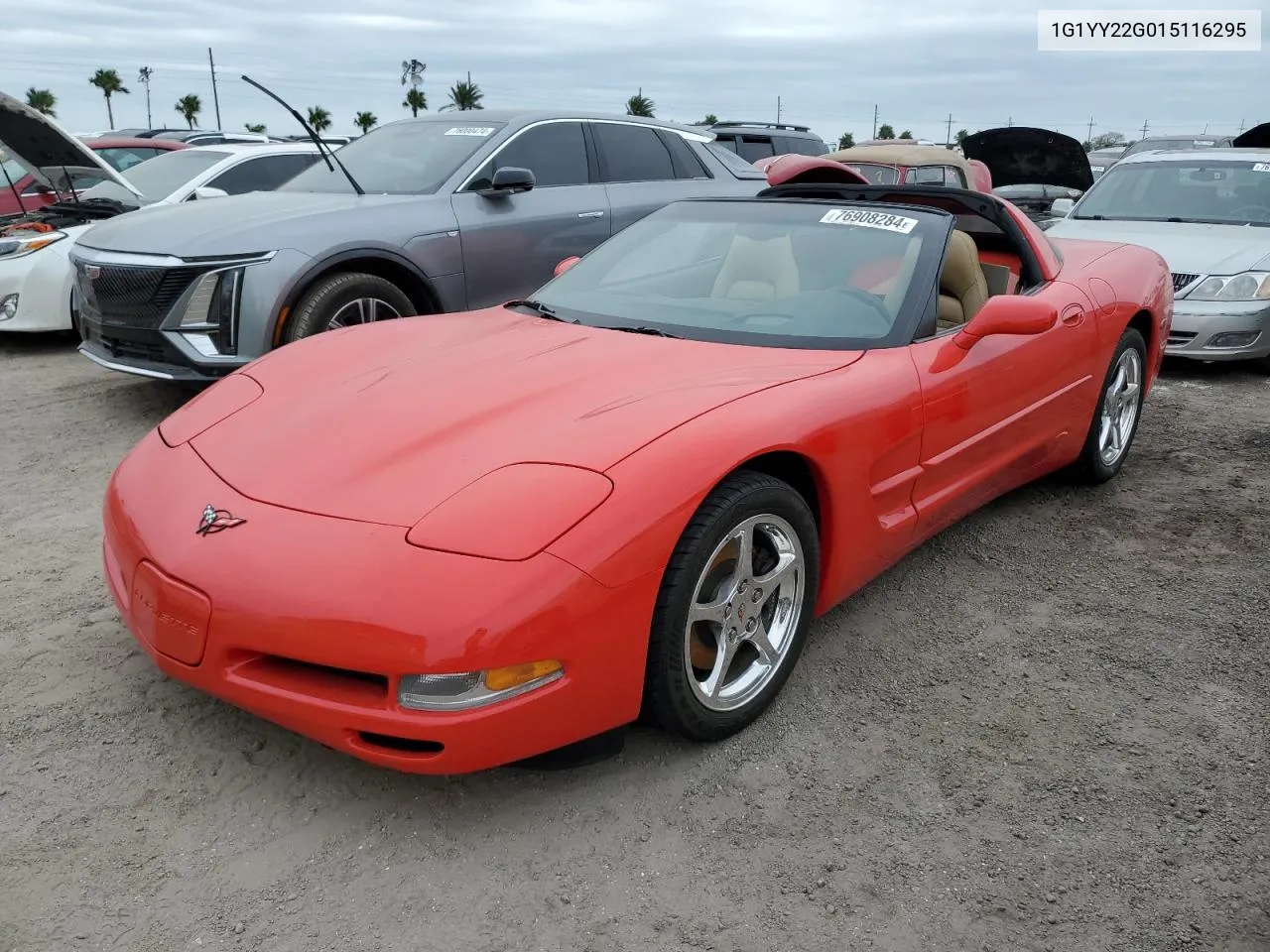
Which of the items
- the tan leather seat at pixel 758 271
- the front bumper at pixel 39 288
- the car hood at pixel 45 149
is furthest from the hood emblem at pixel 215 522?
the front bumper at pixel 39 288

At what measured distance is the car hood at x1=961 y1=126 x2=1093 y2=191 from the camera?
1056cm

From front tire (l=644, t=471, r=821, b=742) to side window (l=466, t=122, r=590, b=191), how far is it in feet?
12.4

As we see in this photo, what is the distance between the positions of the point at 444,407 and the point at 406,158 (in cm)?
380

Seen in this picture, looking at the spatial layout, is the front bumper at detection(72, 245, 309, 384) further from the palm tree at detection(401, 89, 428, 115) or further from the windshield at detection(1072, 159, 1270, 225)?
the palm tree at detection(401, 89, 428, 115)

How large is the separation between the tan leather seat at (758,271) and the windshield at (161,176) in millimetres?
5466

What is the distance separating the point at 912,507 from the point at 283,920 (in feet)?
6.38

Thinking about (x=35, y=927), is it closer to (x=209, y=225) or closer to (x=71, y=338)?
(x=209, y=225)

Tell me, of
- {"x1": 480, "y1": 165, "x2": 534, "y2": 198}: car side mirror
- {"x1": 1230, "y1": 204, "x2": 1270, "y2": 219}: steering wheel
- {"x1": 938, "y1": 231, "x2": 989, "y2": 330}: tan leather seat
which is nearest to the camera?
{"x1": 938, "y1": 231, "x2": 989, "y2": 330}: tan leather seat

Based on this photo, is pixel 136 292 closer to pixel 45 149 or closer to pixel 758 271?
pixel 45 149

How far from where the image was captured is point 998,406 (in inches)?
128

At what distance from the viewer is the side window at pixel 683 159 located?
22.1 feet

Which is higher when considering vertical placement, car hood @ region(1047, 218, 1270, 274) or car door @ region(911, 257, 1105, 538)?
car hood @ region(1047, 218, 1270, 274)

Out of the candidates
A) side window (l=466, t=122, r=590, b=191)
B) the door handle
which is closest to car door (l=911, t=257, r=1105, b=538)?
the door handle

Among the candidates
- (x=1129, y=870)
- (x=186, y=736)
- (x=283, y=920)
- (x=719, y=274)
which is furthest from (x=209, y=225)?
(x=1129, y=870)
